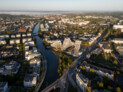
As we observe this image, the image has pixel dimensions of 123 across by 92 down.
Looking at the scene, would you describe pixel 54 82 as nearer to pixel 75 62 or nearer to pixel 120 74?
pixel 75 62

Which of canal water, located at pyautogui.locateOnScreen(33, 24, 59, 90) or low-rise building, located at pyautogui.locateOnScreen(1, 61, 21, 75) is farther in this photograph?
low-rise building, located at pyautogui.locateOnScreen(1, 61, 21, 75)

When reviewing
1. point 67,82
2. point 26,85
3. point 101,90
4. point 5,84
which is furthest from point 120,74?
point 5,84

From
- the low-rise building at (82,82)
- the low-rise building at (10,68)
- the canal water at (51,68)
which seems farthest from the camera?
the low-rise building at (10,68)

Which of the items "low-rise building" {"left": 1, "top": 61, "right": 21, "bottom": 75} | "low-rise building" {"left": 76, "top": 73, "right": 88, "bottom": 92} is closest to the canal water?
"low-rise building" {"left": 76, "top": 73, "right": 88, "bottom": 92}

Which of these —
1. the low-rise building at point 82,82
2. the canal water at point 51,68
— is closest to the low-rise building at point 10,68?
the canal water at point 51,68

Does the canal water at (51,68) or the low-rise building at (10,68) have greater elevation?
the low-rise building at (10,68)

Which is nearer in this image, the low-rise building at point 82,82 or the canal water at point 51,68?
the low-rise building at point 82,82

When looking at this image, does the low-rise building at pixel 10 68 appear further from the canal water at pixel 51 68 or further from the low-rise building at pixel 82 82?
the low-rise building at pixel 82 82

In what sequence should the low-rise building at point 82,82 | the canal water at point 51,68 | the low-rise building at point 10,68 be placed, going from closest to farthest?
the low-rise building at point 82,82 → the canal water at point 51,68 → the low-rise building at point 10,68

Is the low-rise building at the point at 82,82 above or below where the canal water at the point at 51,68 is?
above

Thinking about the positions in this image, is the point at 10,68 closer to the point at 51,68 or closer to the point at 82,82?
the point at 51,68

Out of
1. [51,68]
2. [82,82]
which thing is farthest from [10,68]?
[82,82]

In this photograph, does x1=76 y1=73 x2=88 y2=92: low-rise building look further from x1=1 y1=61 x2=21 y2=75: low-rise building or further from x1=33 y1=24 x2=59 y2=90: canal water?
x1=1 y1=61 x2=21 y2=75: low-rise building
